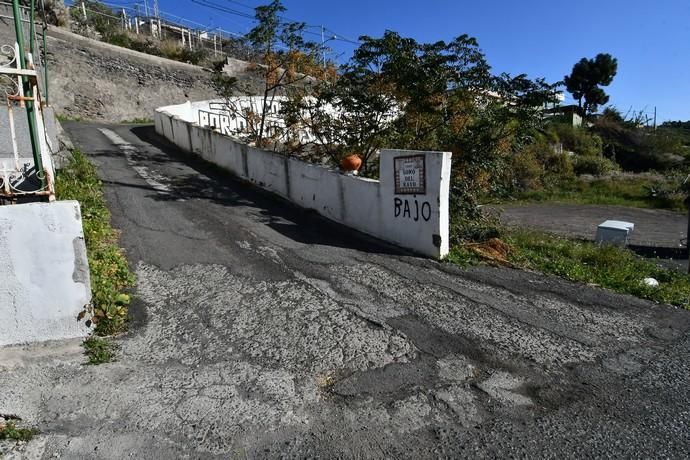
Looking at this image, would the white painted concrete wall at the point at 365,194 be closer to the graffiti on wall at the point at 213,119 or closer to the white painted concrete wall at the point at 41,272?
the white painted concrete wall at the point at 41,272

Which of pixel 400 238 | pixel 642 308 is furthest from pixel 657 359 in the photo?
pixel 400 238

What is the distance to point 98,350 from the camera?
3848 mm

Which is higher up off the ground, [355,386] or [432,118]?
[432,118]

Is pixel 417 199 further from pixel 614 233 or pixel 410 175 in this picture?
pixel 614 233

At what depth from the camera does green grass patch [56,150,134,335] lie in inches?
166

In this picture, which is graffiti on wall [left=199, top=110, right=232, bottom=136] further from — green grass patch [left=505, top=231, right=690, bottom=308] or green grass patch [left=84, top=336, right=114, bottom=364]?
green grass patch [left=84, top=336, right=114, bottom=364]

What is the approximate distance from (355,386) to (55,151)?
8546 millimetres

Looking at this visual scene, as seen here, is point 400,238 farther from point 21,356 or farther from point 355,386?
point 21,356

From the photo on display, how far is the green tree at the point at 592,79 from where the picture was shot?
45375mm

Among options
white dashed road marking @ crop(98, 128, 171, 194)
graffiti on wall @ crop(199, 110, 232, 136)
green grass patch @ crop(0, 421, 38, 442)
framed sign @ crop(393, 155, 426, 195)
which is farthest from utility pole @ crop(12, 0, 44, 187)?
graffiti on wall @ crop(199, 110, 232, 136)

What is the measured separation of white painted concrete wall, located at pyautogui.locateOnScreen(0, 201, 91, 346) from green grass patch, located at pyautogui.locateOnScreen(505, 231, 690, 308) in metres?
5.70

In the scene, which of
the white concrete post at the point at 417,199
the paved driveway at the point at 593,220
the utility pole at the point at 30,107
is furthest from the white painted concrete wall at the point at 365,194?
the paved driveway at the point at 593,220

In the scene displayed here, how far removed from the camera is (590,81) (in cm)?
4650

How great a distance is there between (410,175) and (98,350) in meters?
4.77
